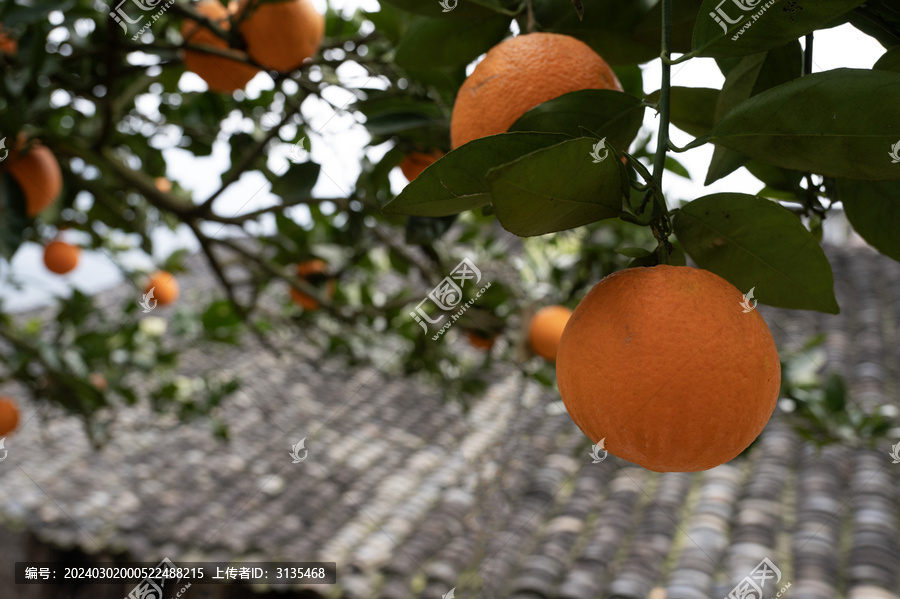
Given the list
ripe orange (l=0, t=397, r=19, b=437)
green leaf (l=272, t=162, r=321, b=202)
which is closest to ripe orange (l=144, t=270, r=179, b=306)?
ripe orange (l=0, t=397, r=19, b=437)

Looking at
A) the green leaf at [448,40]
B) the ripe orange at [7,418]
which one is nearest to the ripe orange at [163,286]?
the ripe orange at [7,418]

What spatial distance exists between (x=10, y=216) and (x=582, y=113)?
906 mm

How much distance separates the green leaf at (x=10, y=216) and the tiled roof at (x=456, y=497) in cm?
137

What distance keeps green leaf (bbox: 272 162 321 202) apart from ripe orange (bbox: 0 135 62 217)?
16.2 inches

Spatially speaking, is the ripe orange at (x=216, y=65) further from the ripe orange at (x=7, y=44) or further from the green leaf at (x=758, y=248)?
the green leaf at (x=758, y=248)

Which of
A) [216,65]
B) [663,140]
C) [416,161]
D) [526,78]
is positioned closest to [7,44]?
[216,65]

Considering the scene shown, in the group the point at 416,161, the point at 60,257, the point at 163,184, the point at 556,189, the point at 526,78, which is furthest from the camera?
the point at 163,184

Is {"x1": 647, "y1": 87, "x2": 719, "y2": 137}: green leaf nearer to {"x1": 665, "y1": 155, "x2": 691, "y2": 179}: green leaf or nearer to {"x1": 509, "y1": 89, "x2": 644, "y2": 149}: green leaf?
{"x1": 509, "y1": 89, "x2": 644, "y2": 149}: green leaf

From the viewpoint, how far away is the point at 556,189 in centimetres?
27

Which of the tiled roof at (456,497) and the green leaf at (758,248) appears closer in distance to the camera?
the green leaf at (758,248)

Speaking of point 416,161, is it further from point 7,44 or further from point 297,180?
point 7,44

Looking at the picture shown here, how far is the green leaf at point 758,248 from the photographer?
308 mm

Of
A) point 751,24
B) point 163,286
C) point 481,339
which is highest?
point 751,24

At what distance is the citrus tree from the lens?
0.93ft
